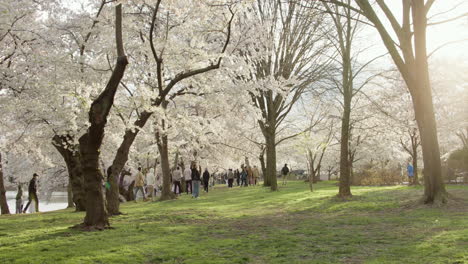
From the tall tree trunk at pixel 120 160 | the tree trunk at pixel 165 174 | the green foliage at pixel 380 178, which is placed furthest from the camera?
Result: the green foliage at pixel 380 178

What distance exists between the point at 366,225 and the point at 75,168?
12546 mm

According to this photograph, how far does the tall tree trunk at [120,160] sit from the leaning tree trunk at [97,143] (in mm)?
2717

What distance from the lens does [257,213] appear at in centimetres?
1480

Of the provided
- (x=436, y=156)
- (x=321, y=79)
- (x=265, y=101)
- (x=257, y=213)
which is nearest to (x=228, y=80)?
(x=321, y=79)

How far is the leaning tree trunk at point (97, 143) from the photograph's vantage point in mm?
10422

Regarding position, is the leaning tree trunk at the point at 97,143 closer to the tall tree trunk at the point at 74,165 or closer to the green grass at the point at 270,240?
the green grass at the point at 270,240

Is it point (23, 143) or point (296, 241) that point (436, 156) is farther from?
point (23, 143)

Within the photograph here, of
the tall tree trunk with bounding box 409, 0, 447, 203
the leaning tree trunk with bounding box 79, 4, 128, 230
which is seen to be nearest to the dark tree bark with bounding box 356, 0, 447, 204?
the tall tree trunk with bounding box 409, 0, 447, 203

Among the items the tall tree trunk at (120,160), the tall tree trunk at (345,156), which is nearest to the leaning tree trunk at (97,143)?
the tall tree trunk at (120,160)

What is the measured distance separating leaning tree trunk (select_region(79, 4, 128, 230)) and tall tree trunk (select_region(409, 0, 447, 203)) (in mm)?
8569

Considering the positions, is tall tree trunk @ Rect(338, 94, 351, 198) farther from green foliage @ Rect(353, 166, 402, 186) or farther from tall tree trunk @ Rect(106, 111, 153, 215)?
green foliage @ Rect(353, 166, 402, 186)

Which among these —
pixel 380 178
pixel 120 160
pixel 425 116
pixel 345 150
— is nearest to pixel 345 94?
pixel 345 150

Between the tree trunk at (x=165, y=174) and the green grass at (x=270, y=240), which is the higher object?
the tree trunk at (x=165, y=174)

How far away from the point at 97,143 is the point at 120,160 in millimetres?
3233
